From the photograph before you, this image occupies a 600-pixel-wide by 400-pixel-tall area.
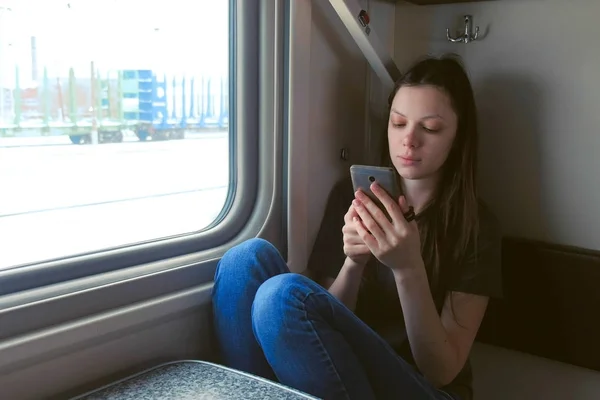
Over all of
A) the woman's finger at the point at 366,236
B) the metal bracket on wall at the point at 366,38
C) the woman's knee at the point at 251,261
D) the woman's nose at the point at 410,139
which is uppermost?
the metal bracket on wall at the point at 366,38

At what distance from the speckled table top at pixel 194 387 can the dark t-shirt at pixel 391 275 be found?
0.49 meters

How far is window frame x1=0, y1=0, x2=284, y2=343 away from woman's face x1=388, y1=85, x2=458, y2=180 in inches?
13.3

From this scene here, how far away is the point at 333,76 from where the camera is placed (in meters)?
1.84

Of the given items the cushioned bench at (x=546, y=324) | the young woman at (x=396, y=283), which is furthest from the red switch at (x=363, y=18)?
the cushioned bench at (x=546, y=324)

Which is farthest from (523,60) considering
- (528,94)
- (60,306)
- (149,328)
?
(60,306)

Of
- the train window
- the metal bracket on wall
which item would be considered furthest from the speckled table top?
the metal bracket on wall

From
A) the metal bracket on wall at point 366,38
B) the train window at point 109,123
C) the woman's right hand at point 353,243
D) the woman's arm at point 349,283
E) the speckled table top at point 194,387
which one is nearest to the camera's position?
the speckled table top at point 194,387

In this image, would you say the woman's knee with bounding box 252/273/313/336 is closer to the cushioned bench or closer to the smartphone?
the smartphone

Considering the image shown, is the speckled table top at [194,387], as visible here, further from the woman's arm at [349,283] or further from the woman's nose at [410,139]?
the woman's nose at [410,139]

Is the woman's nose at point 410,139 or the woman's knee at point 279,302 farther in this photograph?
the woman's nose at point 410,139

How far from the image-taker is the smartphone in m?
1.34

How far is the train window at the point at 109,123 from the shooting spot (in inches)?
52.4

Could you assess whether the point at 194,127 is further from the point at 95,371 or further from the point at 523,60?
the point at 523,60

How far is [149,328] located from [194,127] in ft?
1.87
